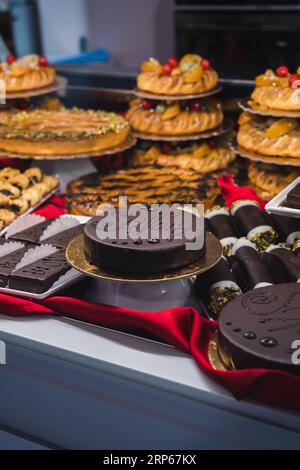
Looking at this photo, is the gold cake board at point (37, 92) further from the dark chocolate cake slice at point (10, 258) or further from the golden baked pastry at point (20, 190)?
the dark chocolate cake slice at point (10, 258)

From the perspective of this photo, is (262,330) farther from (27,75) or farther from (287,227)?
(27,75)

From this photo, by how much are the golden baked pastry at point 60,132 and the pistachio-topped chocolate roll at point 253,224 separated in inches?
28.2

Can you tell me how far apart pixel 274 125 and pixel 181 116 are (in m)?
0.50

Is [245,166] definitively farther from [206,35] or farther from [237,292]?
[206,35]

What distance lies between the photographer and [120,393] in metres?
1.33

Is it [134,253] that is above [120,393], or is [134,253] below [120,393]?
above

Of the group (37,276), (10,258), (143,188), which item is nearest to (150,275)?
(37,276)

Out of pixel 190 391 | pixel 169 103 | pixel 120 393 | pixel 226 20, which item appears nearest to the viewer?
pixel 190 391

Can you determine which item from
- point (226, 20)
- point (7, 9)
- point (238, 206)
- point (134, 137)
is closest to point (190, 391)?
point (238, 206)

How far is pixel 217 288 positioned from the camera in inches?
58.4

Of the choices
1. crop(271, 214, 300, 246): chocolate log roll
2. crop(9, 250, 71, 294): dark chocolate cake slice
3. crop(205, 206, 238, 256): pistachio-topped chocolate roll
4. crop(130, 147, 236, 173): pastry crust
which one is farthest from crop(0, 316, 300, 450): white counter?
crop(130, 147, 236, 173): pastry crust

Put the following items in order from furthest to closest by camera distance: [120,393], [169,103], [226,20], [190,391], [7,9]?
[7,9], [226,20], [169,103], [120,393], [190,391]
